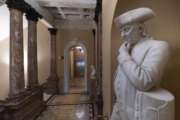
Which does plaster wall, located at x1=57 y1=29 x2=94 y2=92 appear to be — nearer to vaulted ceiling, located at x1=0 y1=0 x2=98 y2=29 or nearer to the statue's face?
vaulted ceiling, located at x1=0 y1=0 x2=98 y2=29

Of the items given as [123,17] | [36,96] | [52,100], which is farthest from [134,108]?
[52,100]

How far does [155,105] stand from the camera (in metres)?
1.18

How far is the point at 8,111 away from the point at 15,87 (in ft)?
1.95

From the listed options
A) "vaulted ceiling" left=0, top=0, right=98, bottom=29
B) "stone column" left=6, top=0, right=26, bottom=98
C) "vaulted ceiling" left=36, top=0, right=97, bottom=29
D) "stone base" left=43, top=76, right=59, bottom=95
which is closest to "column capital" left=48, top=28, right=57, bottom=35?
"vaulted ceiling" left=0, top=0, right=98, bottom=29

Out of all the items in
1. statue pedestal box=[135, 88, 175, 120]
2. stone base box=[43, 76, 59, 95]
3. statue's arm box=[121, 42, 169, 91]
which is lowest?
stone base box=[43, 76, 59, 95]

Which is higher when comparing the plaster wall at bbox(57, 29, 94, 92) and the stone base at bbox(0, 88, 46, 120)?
the plaster wall at bbox(57, 29, 94, 92)

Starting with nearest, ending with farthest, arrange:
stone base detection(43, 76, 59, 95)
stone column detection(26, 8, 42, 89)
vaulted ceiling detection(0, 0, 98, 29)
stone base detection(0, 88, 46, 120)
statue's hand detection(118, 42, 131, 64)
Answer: statue's hand detection(118, 42, 131, 64) < stone base detection(0, 88, 46, 120) < stone column detection(26, 8, 42, 89) < vaulted ceiling detection(0, 0, 98, 29) < stone base detection(43, 76, 59, 95)

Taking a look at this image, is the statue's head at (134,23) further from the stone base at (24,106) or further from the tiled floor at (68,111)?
the tiled floor at (68,111)

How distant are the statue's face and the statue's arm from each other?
160 millimetres

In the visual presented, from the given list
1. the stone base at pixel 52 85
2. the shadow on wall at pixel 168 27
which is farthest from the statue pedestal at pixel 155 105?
the stone base at pixel 52 85

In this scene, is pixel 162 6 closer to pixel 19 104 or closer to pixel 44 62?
pixel 19 104

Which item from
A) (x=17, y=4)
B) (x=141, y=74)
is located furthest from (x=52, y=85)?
(x=141, y=74)

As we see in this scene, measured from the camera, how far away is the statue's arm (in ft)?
3.90

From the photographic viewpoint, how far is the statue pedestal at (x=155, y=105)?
1.17m
